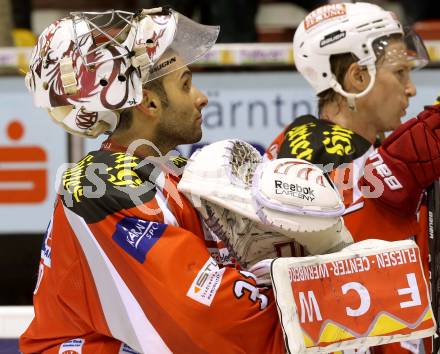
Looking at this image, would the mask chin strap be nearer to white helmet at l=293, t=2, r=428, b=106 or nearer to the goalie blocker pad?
white helmet at l=293, t=2, r=428, b=106

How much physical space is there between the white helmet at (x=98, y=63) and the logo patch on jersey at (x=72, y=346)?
0.47m

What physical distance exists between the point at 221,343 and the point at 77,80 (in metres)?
0.64

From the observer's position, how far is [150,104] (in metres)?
2.45

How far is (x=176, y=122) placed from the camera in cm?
247

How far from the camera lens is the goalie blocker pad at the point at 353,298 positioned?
209cm

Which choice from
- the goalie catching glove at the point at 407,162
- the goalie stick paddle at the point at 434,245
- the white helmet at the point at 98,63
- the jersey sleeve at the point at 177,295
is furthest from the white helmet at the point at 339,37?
the jersey sleeve at the point at 177,295

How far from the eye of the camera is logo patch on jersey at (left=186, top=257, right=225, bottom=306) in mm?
2107

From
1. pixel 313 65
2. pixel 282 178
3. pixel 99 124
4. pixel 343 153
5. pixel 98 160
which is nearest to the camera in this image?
pixel 282 178

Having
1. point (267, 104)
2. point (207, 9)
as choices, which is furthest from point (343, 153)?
point (207, 9)

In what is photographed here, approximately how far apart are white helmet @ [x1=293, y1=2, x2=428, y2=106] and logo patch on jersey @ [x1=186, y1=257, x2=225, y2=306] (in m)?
1.15

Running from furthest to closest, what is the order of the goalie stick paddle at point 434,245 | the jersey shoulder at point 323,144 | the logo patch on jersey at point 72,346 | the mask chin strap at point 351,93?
the mask chin strap at point 351,93, the jersey shoulder at point 323,144, the goalie stick paddle at point 434,245, the logo patch on jersey at point 72,346

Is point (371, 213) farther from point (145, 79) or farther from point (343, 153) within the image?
point (145, 79)

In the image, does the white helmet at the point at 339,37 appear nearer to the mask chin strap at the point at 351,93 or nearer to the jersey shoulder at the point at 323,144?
the mask chin strap at the point at 351,93

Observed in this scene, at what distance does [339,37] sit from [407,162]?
0.76m
